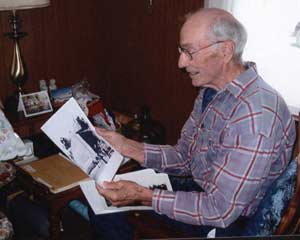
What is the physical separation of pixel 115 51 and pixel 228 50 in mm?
1764

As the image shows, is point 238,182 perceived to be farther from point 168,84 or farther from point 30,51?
point 30,51

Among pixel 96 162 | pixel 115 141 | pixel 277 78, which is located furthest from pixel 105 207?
pixel 277 78

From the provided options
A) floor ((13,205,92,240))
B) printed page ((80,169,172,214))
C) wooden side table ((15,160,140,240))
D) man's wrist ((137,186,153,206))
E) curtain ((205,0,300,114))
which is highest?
curtain ((205,0,300,114))

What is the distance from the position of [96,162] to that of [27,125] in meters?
0.90

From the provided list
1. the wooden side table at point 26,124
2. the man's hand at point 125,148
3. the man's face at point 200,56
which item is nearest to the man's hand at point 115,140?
the man's hand at point 125,148

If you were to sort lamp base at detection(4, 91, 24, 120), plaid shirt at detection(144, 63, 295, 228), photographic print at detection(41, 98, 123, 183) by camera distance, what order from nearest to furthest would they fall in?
plaid shirt at detection(144, 63, 295, 228) → photographic print at detection(41, 98, 123, 183) → lamp base at detection(4, 91, 24, 120)

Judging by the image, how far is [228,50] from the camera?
1427 mm

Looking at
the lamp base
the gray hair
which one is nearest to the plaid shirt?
the gray hair

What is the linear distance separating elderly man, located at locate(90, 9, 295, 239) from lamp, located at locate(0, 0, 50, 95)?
0.98m

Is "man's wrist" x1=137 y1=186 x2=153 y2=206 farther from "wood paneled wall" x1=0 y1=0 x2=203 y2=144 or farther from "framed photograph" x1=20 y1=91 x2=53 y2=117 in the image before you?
"wood paneled wall" x1=0 y1=0 x2=203 y2=144

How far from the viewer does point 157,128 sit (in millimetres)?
2518

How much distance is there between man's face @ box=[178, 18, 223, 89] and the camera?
142 cm

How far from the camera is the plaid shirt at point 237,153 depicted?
1.29 meters

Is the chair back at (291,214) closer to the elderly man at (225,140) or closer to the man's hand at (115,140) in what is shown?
the elderly man at (225,140)
